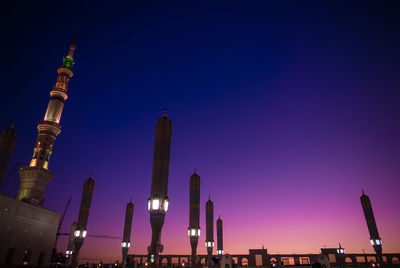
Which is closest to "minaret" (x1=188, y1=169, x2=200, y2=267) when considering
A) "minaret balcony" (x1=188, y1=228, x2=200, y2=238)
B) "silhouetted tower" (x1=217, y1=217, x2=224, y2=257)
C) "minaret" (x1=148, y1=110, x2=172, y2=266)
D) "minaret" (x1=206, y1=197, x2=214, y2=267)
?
"minaret balcony" (x1=188, y1=228, x2=200, y2=238)

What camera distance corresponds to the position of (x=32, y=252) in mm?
54656

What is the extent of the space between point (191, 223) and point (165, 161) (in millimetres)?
23688

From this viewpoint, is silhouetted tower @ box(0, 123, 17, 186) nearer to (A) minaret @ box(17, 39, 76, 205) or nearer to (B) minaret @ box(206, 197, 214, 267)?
(A) minaret @ box(17, 39, 76, 205)

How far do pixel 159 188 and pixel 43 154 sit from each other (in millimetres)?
59761

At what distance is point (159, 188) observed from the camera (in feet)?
82.7

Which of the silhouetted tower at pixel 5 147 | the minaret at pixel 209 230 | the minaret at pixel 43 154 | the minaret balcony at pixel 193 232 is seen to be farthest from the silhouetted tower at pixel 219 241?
the silhouetted tower at pixel 5 147

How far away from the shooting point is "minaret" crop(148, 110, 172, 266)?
77.5 feet

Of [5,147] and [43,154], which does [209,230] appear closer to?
[5,147]

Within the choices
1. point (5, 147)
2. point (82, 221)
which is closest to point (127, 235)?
point (82, 221)

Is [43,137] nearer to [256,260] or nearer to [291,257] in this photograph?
[256,260]

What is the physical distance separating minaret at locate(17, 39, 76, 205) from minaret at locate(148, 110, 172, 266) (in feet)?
166

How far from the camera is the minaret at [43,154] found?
209ft

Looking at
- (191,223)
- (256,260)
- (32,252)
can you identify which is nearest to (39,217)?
(32,252)

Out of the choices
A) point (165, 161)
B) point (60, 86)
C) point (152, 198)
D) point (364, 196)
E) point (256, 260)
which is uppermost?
point (60, 86)
